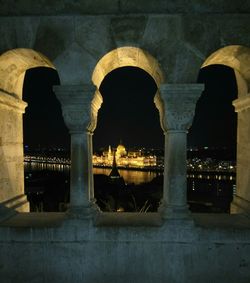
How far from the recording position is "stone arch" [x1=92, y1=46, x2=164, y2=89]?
3781mm

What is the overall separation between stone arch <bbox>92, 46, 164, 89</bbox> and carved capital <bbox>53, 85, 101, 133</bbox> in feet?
1.11

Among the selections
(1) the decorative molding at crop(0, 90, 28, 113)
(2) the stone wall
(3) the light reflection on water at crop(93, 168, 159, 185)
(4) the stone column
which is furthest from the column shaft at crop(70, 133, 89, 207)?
(3) the light reflection on water at crop(93, 168, 159, 185)

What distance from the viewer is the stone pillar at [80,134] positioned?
364cm

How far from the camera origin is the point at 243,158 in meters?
4.46

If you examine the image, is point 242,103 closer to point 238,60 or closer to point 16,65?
point 238,60

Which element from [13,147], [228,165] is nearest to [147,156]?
[228,165]

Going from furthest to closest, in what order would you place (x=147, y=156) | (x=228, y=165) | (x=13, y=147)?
1. (x=147, y=156)
2. (x=228, y=165)
3. (x=13, y=147)

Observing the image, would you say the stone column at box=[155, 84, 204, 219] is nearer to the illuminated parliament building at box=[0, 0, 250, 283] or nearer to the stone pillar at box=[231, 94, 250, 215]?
the illuminated parliament building at box=[0, 0, 250, 283]

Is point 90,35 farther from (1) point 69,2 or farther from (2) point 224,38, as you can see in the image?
(2) point 224,38

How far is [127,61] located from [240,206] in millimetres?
3204

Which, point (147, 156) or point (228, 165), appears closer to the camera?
point (228, 165)

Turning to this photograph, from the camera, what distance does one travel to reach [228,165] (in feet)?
265

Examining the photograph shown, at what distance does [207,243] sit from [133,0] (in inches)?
146

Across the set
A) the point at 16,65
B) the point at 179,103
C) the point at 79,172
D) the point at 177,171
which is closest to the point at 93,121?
the point at 79,172
